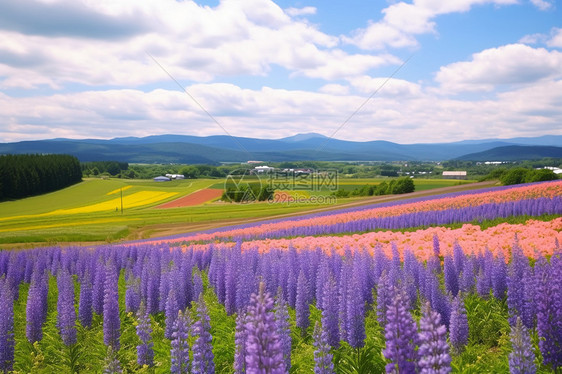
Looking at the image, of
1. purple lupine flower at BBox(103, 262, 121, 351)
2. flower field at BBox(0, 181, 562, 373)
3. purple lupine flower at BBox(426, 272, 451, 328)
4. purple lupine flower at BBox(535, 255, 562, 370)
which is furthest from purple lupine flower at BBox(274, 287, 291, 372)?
purple lupine flower at BBox(103, 262, 121, 351)

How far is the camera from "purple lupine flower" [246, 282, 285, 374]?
327cm

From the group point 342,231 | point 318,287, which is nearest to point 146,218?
point 342,231

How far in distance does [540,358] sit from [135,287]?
804 centimetres

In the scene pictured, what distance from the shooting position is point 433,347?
11.4 feet

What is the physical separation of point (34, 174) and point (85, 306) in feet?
237

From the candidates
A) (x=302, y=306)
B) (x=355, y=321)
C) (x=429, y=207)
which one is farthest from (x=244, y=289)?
(x=429, y=207)

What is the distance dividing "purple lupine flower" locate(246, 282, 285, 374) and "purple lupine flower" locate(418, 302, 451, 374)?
111 cm

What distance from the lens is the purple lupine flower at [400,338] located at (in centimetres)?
372

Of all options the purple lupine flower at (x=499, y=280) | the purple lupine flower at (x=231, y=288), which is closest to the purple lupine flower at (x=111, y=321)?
the purple lupine flower at (x=231, y=288)

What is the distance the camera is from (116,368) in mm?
4910

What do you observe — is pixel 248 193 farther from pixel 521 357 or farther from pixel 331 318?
pixel 521 357

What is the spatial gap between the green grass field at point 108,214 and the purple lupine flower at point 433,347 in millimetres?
39493

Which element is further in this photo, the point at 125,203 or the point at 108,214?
the point at 125,203

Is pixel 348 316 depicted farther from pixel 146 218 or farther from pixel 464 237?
pixel 146 218
